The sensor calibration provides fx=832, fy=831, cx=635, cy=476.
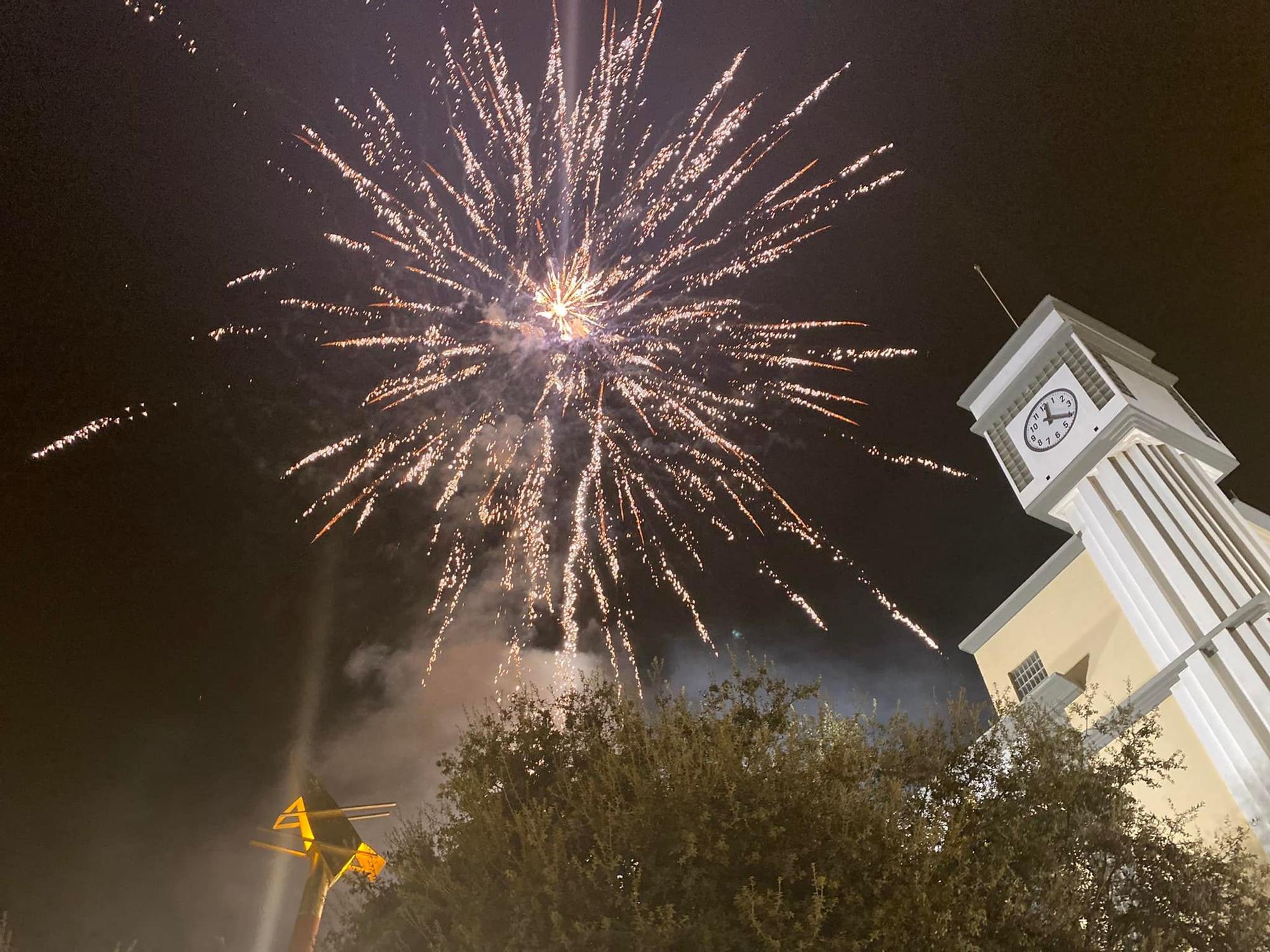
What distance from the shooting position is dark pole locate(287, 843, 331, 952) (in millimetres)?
14094

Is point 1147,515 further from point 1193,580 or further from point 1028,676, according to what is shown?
point 1028,676

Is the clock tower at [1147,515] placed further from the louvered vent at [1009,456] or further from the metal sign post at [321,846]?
the metal sign post at [321,846]

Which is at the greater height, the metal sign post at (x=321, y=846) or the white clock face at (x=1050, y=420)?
the white clock face at (x=1050, y=420)

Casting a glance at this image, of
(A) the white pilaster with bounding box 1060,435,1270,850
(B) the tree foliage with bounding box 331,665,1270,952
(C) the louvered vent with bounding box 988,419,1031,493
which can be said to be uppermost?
Result: (C) the louvered vent with bounding box 988,419,1031,493

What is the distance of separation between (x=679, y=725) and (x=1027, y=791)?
18.0ft

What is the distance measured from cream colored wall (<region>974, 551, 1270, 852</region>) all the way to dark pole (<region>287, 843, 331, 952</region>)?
1725 cm

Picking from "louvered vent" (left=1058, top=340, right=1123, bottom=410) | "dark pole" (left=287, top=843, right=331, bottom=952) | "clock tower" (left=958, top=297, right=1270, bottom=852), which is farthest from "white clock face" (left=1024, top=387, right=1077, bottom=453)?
"dark pole" (left=287, top=843, right=331, bottom=952)

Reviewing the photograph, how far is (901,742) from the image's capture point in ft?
44.9

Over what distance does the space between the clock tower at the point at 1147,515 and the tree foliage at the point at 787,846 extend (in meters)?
→ 6.74

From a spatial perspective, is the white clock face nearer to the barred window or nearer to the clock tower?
the clock tower

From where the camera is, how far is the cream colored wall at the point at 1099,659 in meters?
19.6

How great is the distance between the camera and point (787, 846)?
34.9 ft

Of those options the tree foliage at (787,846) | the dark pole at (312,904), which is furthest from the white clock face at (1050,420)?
the dark pole at (312,904)

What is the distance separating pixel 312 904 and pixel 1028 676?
843 inches
